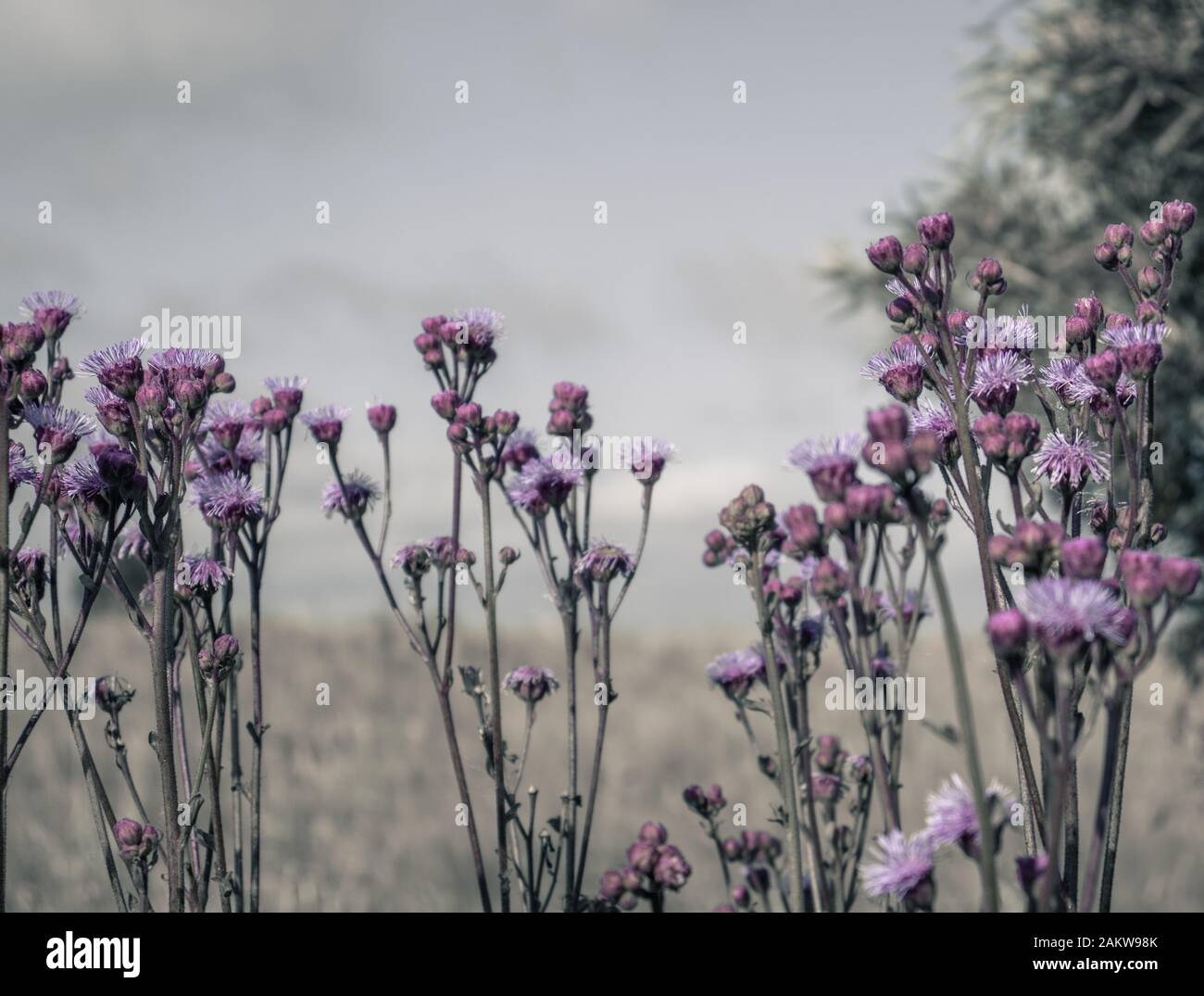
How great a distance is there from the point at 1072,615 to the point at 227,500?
137 cm

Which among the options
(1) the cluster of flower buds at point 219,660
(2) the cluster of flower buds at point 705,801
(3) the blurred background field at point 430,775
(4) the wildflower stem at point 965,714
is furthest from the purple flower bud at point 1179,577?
(3) the blurred background field at point 430,775

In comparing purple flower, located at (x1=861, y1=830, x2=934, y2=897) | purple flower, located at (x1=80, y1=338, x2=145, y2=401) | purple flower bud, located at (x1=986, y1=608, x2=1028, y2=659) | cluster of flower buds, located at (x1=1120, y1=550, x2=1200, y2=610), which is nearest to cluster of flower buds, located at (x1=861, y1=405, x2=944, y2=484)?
purple flower bud, located at (x1=986, y1=608, x2=1028, y2=659)

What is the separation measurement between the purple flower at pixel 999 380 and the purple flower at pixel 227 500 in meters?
1.19

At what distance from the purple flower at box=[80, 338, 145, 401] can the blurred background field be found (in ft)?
7.15

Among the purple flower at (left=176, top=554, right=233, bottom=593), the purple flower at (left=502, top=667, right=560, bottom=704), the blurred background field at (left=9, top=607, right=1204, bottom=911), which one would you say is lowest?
the blurred background field at (left=9, top=607, right=1204, bottom=911)

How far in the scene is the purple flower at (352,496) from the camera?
2.26 m

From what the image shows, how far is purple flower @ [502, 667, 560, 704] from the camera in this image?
2209 millimetres

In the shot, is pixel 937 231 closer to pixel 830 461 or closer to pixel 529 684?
pixel 830 461

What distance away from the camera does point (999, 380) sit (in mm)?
1775

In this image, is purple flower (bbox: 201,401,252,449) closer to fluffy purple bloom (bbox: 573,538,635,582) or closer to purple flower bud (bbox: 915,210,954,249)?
fluffy purple bloom (bbox: 573,538,635,582)

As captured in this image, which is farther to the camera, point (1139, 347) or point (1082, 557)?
point (1139, 347)

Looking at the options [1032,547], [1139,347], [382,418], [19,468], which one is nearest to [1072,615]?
[1032,547]
